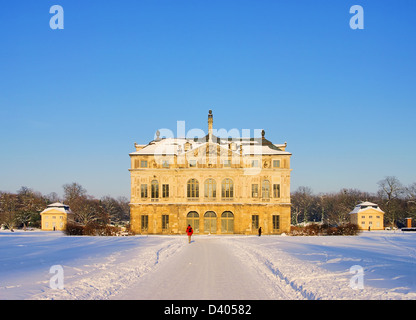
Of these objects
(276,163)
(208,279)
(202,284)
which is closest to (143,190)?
(276,163)

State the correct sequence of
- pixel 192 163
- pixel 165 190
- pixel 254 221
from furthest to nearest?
pixel 192 163
pixel 165 190
pixel 254 221

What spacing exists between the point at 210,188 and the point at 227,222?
→ 5.54 meters

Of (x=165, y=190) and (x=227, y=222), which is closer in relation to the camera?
(x=227, y=222)

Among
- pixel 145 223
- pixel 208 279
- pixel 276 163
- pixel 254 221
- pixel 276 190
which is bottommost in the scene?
pixel 145 223

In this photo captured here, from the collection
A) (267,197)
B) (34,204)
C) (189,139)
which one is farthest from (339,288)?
(34,204)

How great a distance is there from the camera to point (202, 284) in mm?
12898

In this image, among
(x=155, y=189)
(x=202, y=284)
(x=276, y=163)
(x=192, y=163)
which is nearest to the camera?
(x=202, y=284)

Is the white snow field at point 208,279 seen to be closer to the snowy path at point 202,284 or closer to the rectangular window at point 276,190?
the snowy path at point 202,284

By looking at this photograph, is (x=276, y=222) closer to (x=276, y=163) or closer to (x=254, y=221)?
(x=254, y=221)

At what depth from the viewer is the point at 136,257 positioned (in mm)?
20922

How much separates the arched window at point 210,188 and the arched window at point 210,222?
2486mm

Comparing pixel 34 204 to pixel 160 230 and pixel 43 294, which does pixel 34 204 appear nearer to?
pixel 160 230
